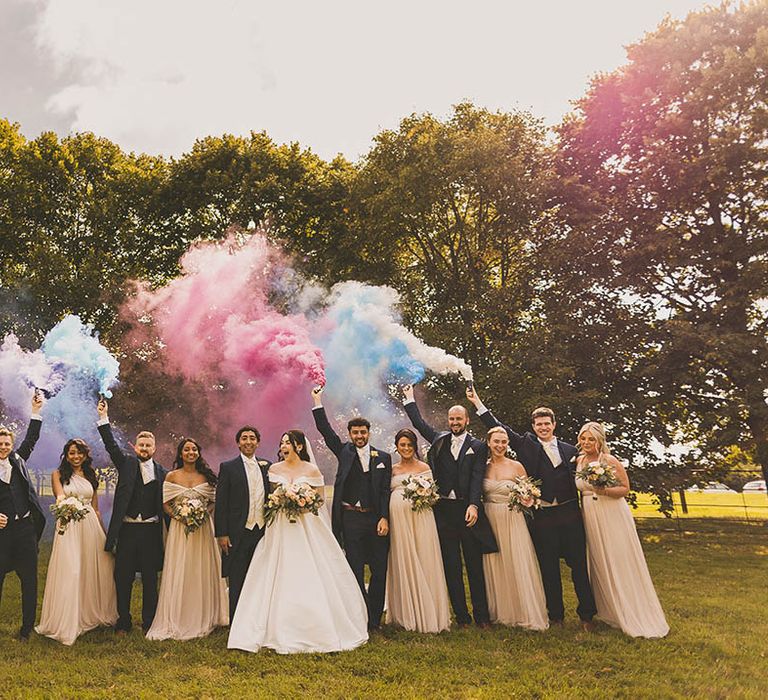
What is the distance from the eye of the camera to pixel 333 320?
1623 cm

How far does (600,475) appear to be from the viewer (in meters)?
7.49

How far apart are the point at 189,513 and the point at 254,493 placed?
0.79 metres

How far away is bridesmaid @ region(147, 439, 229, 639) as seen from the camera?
7797 mm

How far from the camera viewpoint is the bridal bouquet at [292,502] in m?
7.48

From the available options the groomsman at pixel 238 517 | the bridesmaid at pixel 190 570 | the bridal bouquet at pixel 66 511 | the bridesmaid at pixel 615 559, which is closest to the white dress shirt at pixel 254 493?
the groomsman at pixel 238 517

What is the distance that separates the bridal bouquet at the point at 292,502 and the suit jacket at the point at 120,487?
1608 mm

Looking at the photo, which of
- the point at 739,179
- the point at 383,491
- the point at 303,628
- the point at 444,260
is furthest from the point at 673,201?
the point at 303,628

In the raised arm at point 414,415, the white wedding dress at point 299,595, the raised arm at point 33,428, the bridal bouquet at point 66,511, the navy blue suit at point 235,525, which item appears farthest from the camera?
the raised arm at point 414,415

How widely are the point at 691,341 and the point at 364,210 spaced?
9941mm

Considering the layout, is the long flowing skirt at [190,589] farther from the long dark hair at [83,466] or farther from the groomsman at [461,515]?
the groomsman at [461,515]

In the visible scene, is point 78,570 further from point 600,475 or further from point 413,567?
point 600,475

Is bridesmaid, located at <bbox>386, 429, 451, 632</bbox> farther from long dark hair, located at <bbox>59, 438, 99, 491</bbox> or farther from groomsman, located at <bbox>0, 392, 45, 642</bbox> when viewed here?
groomsman, located at <bbox>0, 392, 45, 642</bbox>

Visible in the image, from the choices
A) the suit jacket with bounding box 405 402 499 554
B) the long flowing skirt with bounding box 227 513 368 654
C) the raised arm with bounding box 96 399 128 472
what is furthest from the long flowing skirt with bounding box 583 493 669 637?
the raised arm with bounding box 96 399 128 472

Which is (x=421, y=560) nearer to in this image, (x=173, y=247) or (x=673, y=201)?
(x=673, y=201)
